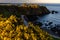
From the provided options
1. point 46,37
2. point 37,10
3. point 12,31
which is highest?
point 12,31

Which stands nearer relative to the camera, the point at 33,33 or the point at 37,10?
the point at 33,33

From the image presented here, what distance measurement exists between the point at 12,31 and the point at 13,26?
26 centimetres

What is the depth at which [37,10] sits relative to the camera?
57.4 meters

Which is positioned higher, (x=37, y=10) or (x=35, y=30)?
(x=35, y=30)

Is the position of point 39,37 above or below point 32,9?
above

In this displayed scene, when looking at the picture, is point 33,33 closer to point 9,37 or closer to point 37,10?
point 9,37

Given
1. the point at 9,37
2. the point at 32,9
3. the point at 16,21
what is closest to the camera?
the point at 9,37

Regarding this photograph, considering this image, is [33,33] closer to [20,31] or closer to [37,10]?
[20,31]

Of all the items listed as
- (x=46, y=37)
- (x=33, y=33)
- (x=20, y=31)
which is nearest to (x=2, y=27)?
(x=20, y=31)

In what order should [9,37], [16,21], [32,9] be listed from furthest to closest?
[32,9] → [16,21] → [9,37]

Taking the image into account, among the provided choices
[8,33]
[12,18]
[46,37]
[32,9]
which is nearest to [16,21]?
[12,18]

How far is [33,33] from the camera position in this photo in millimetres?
6953

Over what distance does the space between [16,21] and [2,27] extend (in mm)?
587

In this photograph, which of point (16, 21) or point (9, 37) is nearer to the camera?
point (9, 37)
